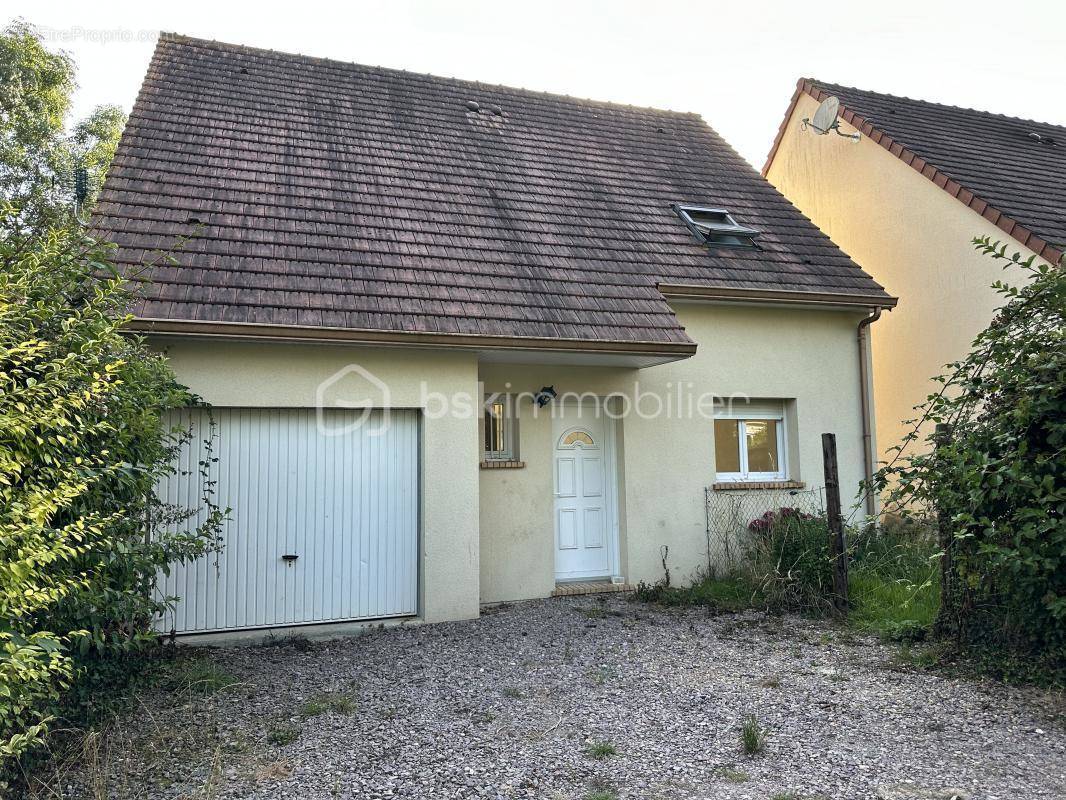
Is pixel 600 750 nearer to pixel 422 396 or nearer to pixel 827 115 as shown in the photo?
pixel 422 396

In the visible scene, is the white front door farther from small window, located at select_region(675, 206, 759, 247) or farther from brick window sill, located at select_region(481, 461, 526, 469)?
small window, located at select_region(675, 206, 759, 247)

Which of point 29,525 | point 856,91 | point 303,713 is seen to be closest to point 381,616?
point 303,713

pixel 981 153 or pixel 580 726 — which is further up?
pixel 981 153

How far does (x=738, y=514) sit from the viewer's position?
891 cm

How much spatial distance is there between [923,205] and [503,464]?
7929mm

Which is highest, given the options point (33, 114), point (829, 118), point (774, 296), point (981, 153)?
point (33, 114)

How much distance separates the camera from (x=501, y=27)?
1134 cm

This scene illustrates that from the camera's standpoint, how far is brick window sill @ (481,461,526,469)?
8148 millimetres

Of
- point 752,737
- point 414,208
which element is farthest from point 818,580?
point 414,208

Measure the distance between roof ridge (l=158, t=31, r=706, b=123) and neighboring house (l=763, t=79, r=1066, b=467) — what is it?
2.82 m

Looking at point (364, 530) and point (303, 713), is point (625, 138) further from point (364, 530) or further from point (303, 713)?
point (303, 713)

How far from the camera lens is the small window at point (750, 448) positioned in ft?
30.6

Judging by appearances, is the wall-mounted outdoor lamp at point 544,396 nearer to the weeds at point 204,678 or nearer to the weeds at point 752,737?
the weeds at point 204,678

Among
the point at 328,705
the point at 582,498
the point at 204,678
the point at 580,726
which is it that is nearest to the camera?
the point at 580,726
